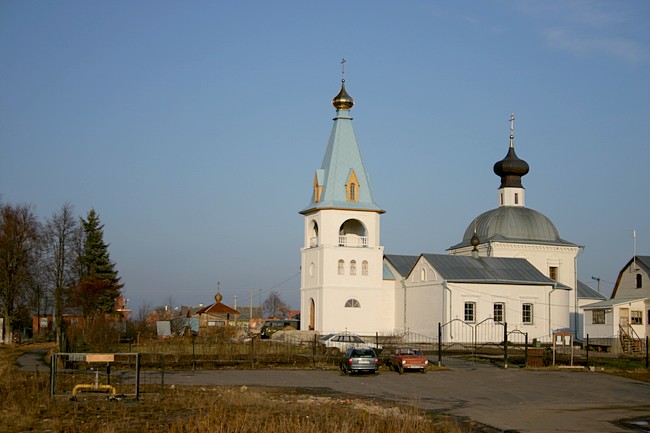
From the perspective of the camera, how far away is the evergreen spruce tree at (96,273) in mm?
58281

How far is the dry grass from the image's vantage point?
51.0 feet

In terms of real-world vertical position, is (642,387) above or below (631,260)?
below

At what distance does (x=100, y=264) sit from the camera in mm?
62625

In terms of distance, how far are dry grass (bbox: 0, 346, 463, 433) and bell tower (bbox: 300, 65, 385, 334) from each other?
31013 millimetres

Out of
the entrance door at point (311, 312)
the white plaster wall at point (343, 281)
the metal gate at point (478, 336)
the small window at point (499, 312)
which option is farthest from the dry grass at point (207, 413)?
the small window at point (499, 312)

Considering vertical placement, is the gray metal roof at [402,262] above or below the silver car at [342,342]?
above

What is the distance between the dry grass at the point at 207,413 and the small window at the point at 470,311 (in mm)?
31231

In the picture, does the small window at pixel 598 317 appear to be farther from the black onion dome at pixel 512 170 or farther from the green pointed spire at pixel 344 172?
the black onion dome at pixel 512 170

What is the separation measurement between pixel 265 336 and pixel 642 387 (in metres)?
31.6

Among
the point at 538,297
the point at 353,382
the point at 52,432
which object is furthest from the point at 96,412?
the point at 538,297

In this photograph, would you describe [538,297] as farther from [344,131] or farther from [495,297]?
[344,131]

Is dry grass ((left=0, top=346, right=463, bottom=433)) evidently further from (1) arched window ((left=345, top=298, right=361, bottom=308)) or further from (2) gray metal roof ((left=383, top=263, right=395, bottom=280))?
(2) gray metal roof ((left=383, top=263, right=395, bottom=280))

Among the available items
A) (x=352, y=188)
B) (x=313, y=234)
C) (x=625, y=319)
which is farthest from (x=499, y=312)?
(x=313, y=234)

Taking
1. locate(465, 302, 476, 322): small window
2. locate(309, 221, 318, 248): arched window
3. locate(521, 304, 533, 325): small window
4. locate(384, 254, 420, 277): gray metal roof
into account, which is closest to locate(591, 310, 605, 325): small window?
locate(521, 304, 533, 325): small window
